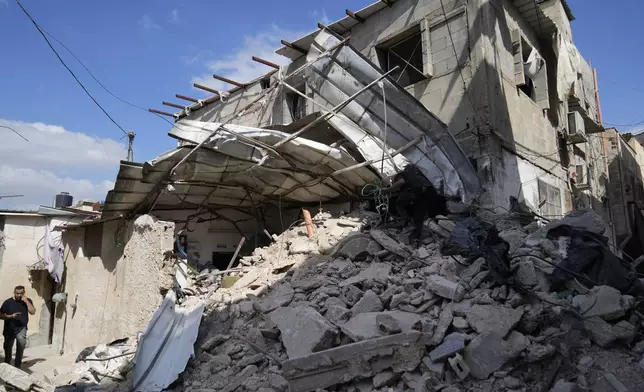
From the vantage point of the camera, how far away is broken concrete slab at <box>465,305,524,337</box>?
12.8 ft

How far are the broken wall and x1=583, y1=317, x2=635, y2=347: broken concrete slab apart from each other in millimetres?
6026

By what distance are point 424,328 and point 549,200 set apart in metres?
7.59

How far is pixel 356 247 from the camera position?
6.43 metres

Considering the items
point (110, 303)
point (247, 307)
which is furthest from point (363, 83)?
point (110, 303)

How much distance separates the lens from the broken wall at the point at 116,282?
715 centimetres

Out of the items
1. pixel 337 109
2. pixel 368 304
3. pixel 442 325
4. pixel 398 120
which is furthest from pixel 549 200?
pixel 442 325

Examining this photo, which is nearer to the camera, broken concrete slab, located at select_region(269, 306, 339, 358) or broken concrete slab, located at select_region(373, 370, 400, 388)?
broken concrete slab, located at select_region(373, 370, 400, 388)

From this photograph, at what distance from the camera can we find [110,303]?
8227 millimetres

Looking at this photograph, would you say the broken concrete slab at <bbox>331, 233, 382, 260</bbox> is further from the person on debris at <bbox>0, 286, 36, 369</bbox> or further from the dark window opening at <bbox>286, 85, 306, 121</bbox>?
the dark window opening at <bbox>286, 85, 306, 121</bbox>

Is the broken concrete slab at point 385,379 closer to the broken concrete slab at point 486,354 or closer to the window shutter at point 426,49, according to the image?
the broken concrete slab at point 486,354

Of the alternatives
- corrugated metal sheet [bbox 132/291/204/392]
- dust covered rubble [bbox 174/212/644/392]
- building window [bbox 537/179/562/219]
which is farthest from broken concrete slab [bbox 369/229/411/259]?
building window [bbox 537/179/562/219]

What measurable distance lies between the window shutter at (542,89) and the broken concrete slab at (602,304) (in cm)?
729

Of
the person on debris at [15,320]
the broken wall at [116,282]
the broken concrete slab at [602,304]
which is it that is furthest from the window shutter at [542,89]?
the person on debris at [15,320]

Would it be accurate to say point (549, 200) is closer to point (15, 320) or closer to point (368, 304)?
point (368, 304)
